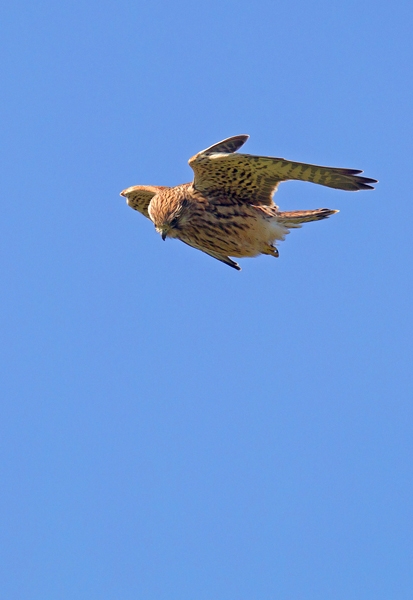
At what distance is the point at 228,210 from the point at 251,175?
23.2 inches

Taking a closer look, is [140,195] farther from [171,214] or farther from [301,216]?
[301,216]

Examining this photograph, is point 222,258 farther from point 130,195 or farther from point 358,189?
point 358,189

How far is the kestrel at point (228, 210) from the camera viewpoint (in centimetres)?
952

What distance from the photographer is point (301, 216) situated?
10.3 meters

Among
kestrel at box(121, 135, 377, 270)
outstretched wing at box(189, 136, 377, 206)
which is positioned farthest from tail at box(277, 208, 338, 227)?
outstretched wing at box(189, 136, 377, 206)

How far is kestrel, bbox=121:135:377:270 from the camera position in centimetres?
952

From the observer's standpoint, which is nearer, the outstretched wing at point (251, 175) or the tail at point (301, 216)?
the outstretched wing at point (251, 175)

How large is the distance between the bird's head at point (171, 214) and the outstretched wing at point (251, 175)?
0.86 feet

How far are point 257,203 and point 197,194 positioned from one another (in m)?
0.68

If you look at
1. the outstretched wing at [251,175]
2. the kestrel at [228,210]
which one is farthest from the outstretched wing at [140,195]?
the outstretched wing at [251,175]

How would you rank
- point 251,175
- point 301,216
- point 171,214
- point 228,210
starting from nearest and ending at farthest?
point 251,175 < point 171,214 < point 228,210 < point 301,216

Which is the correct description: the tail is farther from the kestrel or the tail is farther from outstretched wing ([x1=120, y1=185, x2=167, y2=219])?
outstretched wing ([x1=120, y1=185, x2=167, y2=219])

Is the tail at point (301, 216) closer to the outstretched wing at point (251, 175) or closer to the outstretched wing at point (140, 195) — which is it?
the outstretched wing at point (251, 175)

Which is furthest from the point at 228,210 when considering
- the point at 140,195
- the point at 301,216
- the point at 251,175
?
the point at 140,195
